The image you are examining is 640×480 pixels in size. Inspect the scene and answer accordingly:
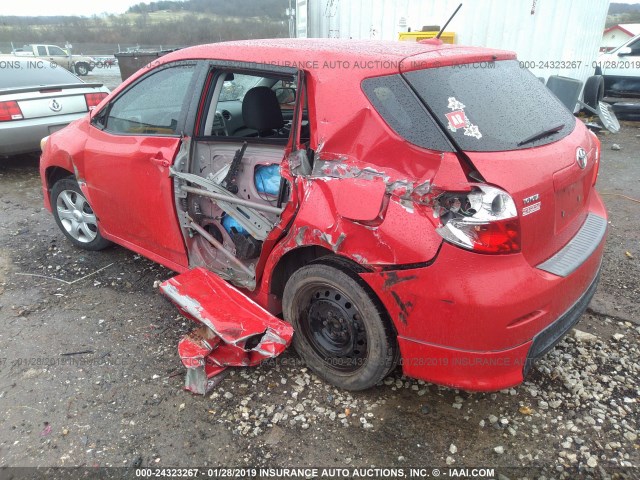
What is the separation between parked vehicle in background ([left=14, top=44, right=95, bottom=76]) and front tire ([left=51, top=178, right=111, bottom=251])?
73.5ft

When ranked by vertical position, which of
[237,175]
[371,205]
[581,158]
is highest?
[581,158]

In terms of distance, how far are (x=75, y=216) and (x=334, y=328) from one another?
2754 mm

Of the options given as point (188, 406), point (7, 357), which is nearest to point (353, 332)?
point (188, 406)

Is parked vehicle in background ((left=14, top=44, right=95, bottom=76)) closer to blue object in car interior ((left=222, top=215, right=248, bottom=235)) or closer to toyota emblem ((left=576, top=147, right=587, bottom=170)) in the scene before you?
blue object in car interior ((left=222, top=215, right=248, bottom=235))

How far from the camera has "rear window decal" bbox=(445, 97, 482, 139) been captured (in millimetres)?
2018

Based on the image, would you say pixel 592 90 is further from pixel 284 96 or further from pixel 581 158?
pixel 284 96

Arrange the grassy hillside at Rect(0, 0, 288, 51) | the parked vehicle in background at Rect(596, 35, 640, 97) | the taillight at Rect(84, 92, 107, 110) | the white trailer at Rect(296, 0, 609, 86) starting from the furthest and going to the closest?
the grassy hillside at Rect(0, 0, 288, 51) → the parked vehicle in background at Rect(596, 35, 640, 97) → the white trailer at Rect(296, 0, 609, 86) → the taillight at Rect(84, 92, 107, 110)

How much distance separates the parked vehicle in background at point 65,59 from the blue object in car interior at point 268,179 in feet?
80.1

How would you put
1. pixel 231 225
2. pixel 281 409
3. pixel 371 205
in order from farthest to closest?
1. pixel 231 225
2. pixel 281 409
3. pixel 371 205

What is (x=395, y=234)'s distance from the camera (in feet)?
6.46

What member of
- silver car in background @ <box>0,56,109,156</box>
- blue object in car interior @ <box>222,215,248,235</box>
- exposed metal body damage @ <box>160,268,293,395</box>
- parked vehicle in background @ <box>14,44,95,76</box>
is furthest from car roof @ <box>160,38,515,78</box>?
parked vehicle in background @ <box>14,44,95,76</box>

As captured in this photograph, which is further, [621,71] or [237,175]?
[621,71]

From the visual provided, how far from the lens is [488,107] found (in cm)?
218

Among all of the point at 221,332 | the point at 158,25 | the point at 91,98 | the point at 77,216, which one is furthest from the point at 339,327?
the point at 158,25
